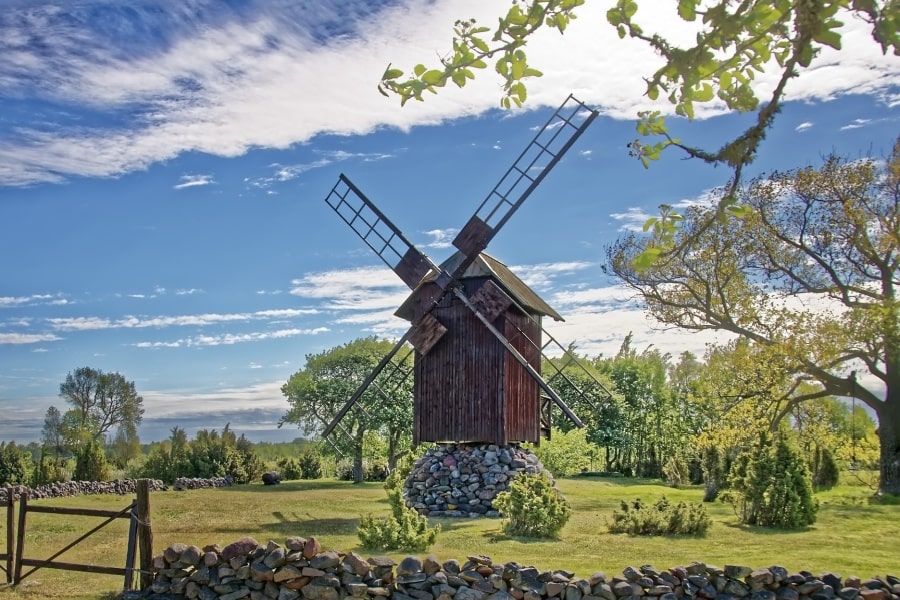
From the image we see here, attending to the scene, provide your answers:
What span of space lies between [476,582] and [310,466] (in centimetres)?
2888

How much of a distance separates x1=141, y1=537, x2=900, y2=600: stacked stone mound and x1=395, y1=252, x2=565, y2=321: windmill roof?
35.7 feet

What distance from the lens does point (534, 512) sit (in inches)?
583

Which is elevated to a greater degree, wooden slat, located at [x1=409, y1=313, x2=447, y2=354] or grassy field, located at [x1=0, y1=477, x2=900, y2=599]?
wooden slat, located at [x1=409, y1=313, x2=447, y2=354]

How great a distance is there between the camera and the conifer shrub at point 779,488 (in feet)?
52.4

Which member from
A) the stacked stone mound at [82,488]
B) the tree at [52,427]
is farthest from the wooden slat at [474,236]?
the tree at [52,427]

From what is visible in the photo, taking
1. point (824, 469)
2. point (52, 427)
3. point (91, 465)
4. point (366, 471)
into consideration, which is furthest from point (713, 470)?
point (52, 427)

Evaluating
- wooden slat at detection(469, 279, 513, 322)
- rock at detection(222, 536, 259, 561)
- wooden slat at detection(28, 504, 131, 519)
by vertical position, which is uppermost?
wooden slat at detection(469, 279, 513, 322)

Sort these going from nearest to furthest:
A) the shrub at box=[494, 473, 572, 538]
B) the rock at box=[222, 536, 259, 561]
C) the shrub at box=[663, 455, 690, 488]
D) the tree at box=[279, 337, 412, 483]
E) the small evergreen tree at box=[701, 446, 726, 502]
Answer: the rock at box=[222, 536, 259, 561] < the shrub at box=[494, 473, 572, 538] < the small evergreen tree at box=[701, 446, 726, 502] < the shrub at box=[663, 455, 690, 488] < the tree at box=[279, 337, 412, 483]

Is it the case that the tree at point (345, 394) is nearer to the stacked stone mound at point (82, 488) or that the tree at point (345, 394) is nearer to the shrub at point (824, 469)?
the stacked stone mound at point (82, 488)

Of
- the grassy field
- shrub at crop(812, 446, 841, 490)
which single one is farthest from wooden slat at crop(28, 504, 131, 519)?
shrub at crop(812, 446, 841, 490)

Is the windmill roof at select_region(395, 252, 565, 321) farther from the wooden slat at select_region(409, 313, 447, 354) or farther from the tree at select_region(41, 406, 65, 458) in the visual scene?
the tree at select_region(41, 406, 65, 458)

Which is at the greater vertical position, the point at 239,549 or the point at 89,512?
the point at 89,512

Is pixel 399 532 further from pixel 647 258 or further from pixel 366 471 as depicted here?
pixel 366 471

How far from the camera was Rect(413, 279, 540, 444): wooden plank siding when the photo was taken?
739 inches
